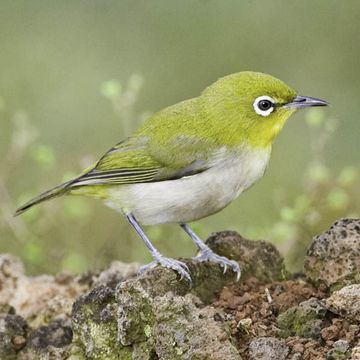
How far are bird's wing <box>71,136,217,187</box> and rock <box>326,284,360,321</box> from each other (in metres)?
1.50

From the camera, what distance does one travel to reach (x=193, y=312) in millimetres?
5270

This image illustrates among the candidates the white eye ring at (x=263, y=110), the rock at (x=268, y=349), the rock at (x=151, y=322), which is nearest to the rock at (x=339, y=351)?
the rock at (x=268, y=349)

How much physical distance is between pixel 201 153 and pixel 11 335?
1.46 m

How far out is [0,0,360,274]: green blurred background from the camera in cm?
941

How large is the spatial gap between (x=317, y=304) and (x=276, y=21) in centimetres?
622

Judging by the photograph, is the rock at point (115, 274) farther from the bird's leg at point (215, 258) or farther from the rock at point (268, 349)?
the rock at point (268, 349)

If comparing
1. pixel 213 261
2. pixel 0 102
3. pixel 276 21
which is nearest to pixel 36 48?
pixel 276 21

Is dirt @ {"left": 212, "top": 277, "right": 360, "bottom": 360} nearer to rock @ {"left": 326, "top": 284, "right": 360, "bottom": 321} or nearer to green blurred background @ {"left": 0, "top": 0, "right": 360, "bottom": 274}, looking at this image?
rock @ {"left": 326, "top": 284, "right": 360, "bottom": 321}

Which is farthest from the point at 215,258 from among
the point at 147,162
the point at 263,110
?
the point at 263,110

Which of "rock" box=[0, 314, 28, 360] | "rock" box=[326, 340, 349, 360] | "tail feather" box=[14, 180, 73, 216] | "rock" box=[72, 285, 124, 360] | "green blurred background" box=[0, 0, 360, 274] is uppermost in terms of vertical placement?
"green blurred background" box=[0, 0, 360, 274]

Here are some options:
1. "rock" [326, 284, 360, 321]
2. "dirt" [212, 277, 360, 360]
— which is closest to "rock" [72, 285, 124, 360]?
"dirt" [212, 277, 360, 360]

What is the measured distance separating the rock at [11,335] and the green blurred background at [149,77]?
233 cm

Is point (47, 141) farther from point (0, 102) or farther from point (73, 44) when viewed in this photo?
point (0, 102)

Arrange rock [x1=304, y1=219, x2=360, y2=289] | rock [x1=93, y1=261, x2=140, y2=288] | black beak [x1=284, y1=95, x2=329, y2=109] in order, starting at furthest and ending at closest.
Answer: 1. rock [x1=93, y1=261, x2=140, y2=288]
2. black beak [x1=284, y1=95, x2=329, y2=109]
3. rock [x1=304, y1=219, x2=360, y2=289]
